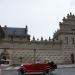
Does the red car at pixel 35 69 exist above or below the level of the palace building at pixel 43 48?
below

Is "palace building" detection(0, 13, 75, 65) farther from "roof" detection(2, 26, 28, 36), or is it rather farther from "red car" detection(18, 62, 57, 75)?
"red car" detection(18, 62, 57, 75)

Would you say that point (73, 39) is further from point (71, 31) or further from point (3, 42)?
point (3, 42)

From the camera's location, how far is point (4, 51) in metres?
67.9

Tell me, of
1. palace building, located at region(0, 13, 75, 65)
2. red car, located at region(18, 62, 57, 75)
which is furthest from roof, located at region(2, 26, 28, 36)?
red car, located at region(18, 62, 57, 75)

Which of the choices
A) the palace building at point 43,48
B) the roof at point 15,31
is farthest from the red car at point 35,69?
the roof at point 15,31

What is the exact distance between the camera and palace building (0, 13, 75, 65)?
223ft

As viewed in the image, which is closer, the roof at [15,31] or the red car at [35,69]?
the red car at [35,69]

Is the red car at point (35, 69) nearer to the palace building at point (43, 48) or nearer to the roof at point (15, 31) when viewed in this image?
the palace building at point (43, 48)

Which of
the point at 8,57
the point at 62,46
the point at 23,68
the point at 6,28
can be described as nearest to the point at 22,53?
the point at 8,57

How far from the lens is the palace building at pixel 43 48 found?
67.9 meters

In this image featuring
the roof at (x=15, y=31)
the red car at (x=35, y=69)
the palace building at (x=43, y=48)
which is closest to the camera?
the red car at (x=35, y=69)

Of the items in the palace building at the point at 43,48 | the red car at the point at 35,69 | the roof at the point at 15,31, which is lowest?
the red car at the point at 35,69

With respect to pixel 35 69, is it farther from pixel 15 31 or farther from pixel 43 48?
pixel 15 31

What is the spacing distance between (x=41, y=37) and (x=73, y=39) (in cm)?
1105
